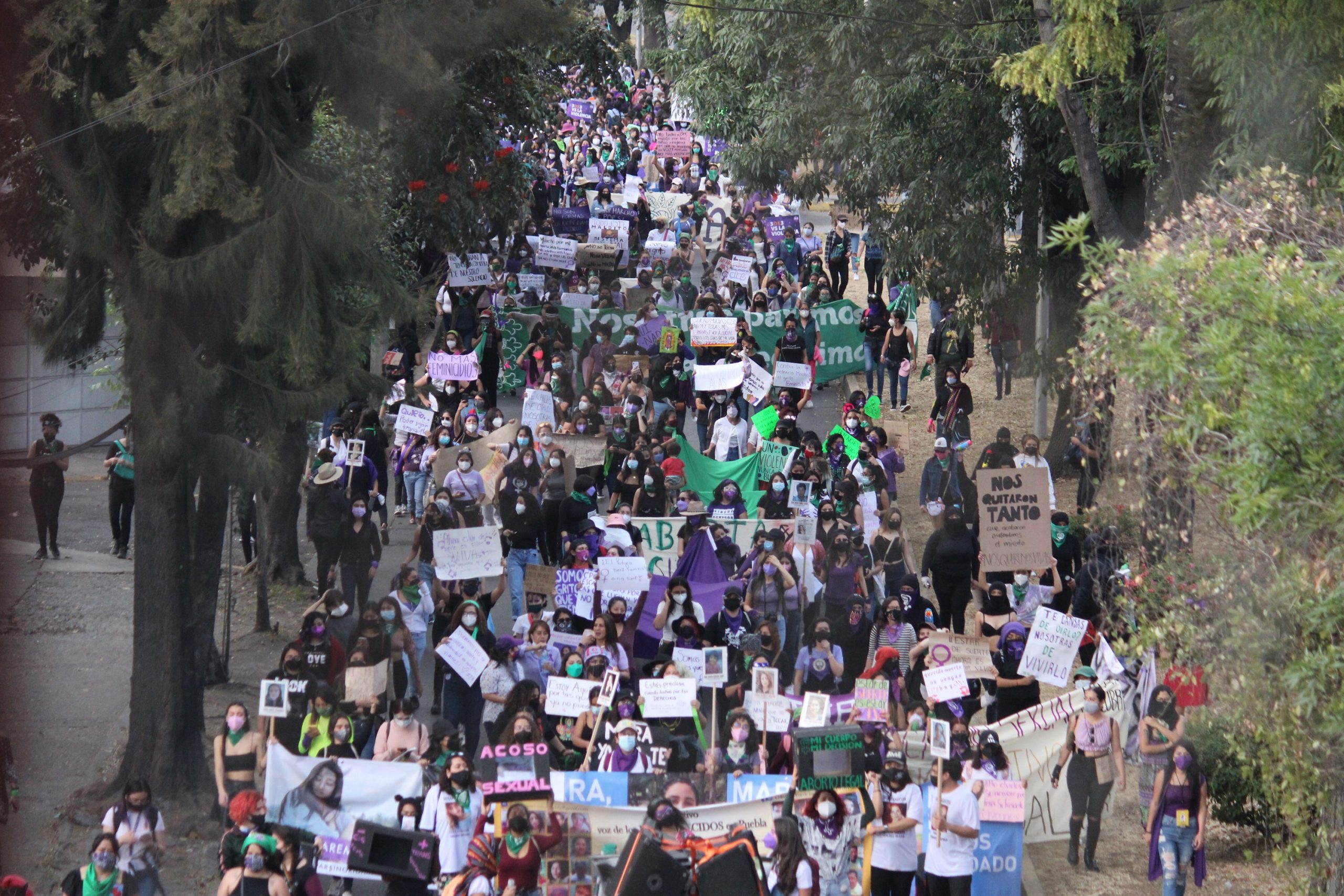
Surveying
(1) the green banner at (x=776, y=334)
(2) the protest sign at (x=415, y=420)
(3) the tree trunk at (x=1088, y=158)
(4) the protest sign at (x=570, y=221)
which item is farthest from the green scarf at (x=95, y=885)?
(4) the protest sign at (x=570, y=221)

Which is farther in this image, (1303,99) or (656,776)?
(1303,99)

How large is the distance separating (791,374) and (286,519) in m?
6.97

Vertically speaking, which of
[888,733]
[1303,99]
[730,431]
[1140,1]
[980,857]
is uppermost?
[1140,1]

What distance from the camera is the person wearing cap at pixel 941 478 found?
57.8 ft

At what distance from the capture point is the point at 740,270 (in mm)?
27062

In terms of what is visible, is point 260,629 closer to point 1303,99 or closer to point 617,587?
point 617,587

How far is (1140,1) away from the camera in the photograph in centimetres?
1546

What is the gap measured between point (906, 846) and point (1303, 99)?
22.0 feet

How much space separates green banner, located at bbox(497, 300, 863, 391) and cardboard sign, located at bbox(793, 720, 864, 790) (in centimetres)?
1426

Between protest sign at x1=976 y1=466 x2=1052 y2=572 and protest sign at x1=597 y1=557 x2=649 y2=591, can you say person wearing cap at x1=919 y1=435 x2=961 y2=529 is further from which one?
protest sign at x1=597 y1=557 x2=649 y2=591

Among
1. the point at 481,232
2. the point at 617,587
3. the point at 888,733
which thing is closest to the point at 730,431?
the point at 617,587

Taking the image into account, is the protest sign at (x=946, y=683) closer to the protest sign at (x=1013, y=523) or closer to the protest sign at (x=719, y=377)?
the protest sign at (x=1013, y=523)

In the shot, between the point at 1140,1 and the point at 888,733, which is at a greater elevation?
the point at 1140,1

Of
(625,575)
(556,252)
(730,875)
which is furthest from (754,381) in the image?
(730,875)
